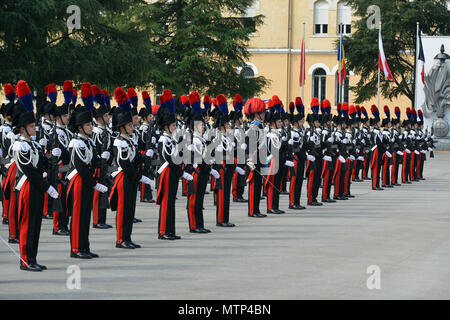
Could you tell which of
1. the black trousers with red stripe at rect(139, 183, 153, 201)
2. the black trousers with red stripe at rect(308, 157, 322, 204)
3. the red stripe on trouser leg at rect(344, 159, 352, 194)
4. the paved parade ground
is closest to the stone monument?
the red stripe on trouser leg at rect(344, 159, 352, 194)

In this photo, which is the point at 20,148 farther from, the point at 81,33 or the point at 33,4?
the point at 81,33

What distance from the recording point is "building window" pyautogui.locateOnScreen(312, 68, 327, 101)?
5022 cm

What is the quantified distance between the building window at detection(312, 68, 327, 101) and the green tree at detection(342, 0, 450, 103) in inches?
80.3

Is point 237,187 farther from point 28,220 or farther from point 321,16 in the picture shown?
point 321,16

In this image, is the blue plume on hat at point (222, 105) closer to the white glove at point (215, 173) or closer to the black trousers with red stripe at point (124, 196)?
the white glove at point (215, 173)

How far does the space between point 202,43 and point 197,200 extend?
28148 millimetres

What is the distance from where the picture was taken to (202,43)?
4028cm

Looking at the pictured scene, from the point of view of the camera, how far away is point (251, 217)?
15016 mm

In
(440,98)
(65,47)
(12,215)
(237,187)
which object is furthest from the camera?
(440,98)

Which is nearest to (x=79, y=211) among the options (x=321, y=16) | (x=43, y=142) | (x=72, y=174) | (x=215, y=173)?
(x=72, y=174)

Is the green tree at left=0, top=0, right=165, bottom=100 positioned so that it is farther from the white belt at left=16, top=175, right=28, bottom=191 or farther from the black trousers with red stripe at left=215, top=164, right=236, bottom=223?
the white belt at left=16, top=175, right=28, bottom=191

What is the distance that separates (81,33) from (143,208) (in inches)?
671

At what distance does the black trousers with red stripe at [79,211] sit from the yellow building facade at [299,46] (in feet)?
131

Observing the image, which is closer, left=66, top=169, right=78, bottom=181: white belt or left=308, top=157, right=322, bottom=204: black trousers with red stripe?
left=66, top=169, right=78, bottom=181: white belt
